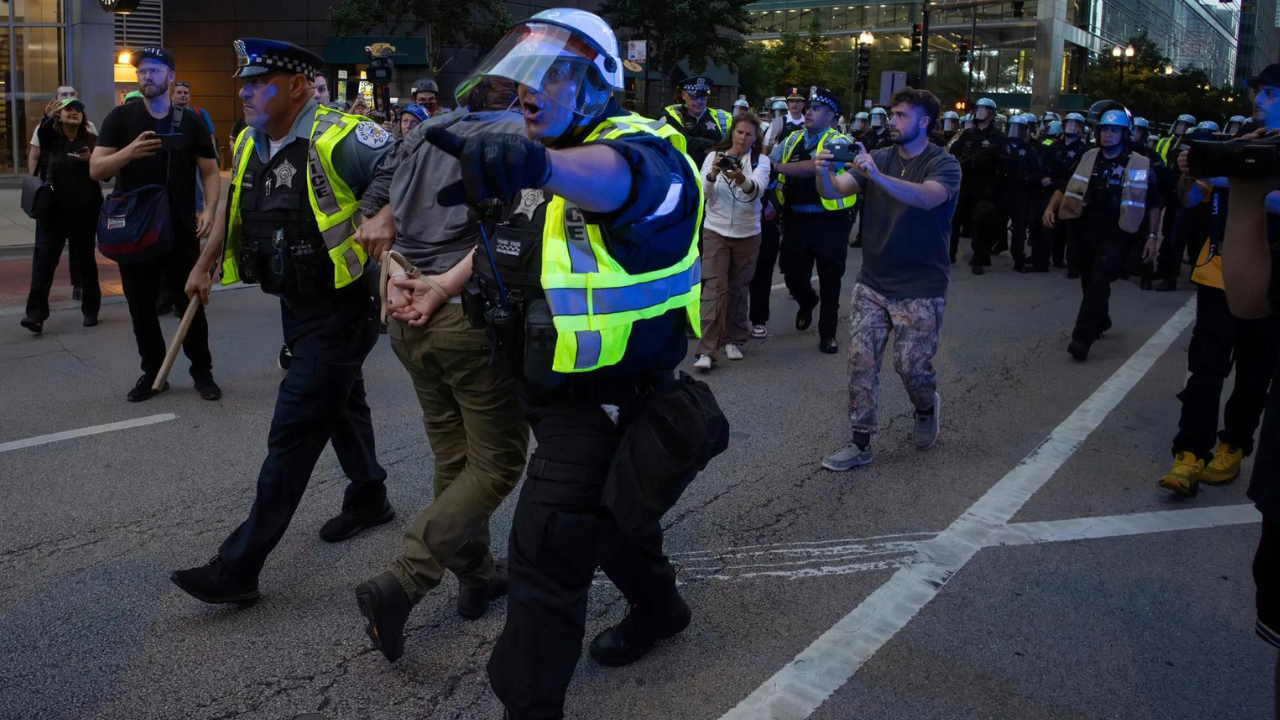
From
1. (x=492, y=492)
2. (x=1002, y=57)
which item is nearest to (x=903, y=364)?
(x=492, y=492)

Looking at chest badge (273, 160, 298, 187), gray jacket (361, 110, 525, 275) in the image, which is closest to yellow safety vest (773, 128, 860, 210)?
chest badge (273, 160, 298, 187)

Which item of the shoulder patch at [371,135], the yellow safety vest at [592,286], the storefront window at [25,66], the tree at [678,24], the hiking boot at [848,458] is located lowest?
the hiking boot at [848,458]

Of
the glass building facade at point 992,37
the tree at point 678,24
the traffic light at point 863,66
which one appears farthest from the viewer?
the glass building facade at point 992,37

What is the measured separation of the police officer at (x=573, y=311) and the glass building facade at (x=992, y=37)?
224 feet

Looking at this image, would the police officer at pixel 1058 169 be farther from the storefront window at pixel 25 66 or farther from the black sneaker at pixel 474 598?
the storefront window at pixel 25 66

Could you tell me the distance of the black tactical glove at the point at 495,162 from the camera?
216cm

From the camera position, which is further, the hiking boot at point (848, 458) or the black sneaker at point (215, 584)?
the hiking boot at point (848, 458)

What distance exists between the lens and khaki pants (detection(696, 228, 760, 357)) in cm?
802

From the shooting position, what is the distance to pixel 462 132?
3.47 meters

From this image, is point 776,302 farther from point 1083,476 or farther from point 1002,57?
point 1002,57

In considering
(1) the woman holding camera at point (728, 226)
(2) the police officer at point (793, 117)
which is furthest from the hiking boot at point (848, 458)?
(2) the police officer at point (793, 117)

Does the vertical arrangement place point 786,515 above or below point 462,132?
below

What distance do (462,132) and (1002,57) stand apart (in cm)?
8272

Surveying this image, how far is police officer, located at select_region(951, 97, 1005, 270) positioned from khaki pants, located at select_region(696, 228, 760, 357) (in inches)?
254
